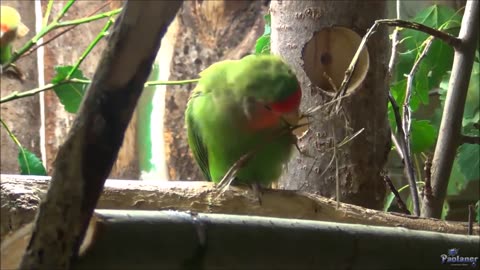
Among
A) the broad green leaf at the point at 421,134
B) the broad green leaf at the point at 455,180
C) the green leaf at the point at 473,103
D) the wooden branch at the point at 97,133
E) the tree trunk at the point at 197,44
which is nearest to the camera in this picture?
the wooden branch at the point at 97,133

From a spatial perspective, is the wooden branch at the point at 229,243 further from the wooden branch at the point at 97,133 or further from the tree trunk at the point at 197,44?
the tree trunk at the point at 197,44

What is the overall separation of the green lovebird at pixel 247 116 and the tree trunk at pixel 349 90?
124mm

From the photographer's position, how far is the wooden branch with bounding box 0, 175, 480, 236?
26.6 inches

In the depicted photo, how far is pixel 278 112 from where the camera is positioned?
73cm

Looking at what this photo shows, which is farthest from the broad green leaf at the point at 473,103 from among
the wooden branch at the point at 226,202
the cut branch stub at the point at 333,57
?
the wooden branch at the point at 226,202

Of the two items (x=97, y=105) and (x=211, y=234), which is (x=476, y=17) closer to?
(x=211, y=234)

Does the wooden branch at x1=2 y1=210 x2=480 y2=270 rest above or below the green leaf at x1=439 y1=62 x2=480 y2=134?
below

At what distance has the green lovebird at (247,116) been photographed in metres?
0.75

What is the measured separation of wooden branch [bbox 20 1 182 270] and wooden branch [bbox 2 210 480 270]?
0.18 feet

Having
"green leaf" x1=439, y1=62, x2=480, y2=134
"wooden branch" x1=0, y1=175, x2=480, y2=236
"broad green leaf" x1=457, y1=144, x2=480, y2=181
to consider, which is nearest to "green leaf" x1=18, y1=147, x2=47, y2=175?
"wooden branch" x1=0, y1=175, x2=480, y2=236

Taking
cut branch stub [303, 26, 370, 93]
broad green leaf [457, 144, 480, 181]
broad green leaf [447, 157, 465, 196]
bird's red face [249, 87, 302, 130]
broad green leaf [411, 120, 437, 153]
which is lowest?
broad green leaf [447, 157, 465, 196]

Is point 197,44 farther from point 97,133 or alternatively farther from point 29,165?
point 97,133

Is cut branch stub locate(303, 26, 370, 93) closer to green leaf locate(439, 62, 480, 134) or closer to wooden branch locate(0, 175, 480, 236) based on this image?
wooden branch locate(0, 175, 480, 236)

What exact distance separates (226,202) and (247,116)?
0.12 m
